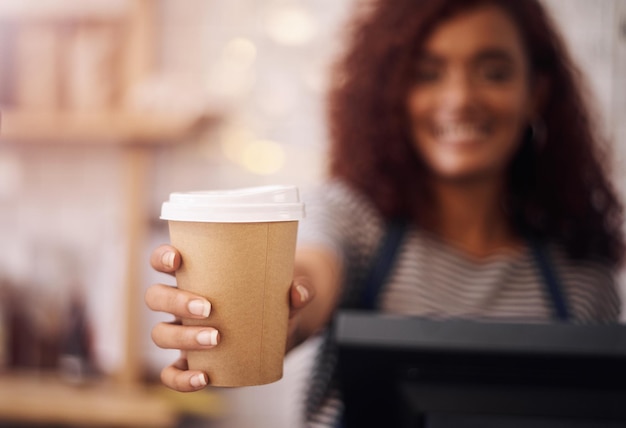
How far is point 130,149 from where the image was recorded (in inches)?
70.0

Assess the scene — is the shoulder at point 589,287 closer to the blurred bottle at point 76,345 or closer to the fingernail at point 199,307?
the fingernail at point 199,307

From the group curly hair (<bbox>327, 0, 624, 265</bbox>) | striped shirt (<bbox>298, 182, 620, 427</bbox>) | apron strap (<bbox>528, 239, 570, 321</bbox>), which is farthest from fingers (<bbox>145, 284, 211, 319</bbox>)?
apron strap (<bbox>528, 239, 570, 321</bbox>)

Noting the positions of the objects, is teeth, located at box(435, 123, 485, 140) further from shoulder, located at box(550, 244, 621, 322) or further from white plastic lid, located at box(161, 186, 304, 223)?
white plastic lid, located at box(161, 186, 304, 223)

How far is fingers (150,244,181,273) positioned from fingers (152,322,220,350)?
0.14 ft

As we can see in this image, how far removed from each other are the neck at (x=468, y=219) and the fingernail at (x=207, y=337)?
92cm

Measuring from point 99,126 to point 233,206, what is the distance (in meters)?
1.33

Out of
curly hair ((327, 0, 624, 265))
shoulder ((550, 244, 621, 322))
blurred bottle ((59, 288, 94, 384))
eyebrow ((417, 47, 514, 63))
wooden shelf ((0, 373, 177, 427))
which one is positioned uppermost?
eyebrow ((417, 47, 514, 63))

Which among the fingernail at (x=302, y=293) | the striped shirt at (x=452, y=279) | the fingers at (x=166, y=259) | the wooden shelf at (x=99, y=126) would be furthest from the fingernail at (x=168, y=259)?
the wooden shelf at (x=99, y=126)

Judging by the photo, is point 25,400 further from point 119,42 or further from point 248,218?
point 248,218

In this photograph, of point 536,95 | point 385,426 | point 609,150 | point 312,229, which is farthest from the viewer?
point 609,150

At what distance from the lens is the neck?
1.31 meters

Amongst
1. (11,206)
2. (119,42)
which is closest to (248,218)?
(119,42)

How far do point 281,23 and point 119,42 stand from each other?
0.48m

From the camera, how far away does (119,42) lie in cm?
180
